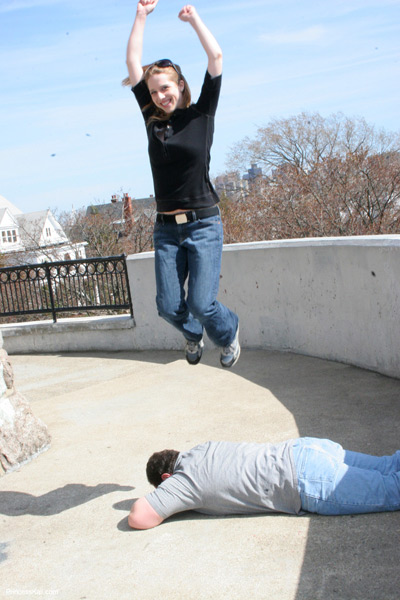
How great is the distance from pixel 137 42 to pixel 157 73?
0.25 m

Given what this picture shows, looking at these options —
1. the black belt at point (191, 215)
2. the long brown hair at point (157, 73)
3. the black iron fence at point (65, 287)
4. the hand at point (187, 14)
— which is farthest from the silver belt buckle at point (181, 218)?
the black iron fence at point (65, 287)

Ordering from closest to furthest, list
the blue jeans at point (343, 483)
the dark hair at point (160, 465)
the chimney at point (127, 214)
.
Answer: the blue jeans at point (343, 483)
the dark hair at point (160, 465)
the chimney at point (127, 214)

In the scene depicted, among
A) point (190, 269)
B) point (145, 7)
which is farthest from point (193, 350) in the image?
point (145, 7)

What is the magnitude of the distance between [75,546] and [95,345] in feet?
22.6

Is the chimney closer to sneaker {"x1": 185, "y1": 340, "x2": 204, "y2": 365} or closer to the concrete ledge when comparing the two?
the concrete ledge

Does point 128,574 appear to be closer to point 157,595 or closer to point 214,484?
point 157,595

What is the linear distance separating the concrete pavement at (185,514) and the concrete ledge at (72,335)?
71.7 inches

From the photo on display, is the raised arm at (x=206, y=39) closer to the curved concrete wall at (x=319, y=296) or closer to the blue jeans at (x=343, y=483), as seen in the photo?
the blue jeans at (x=343, y=483)

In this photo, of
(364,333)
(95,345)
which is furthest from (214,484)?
(95,345)

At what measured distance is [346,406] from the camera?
572cm

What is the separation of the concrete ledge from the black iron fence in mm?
205

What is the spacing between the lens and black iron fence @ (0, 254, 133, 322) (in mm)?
10250

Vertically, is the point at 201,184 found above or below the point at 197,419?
above

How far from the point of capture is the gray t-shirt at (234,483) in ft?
12.1
